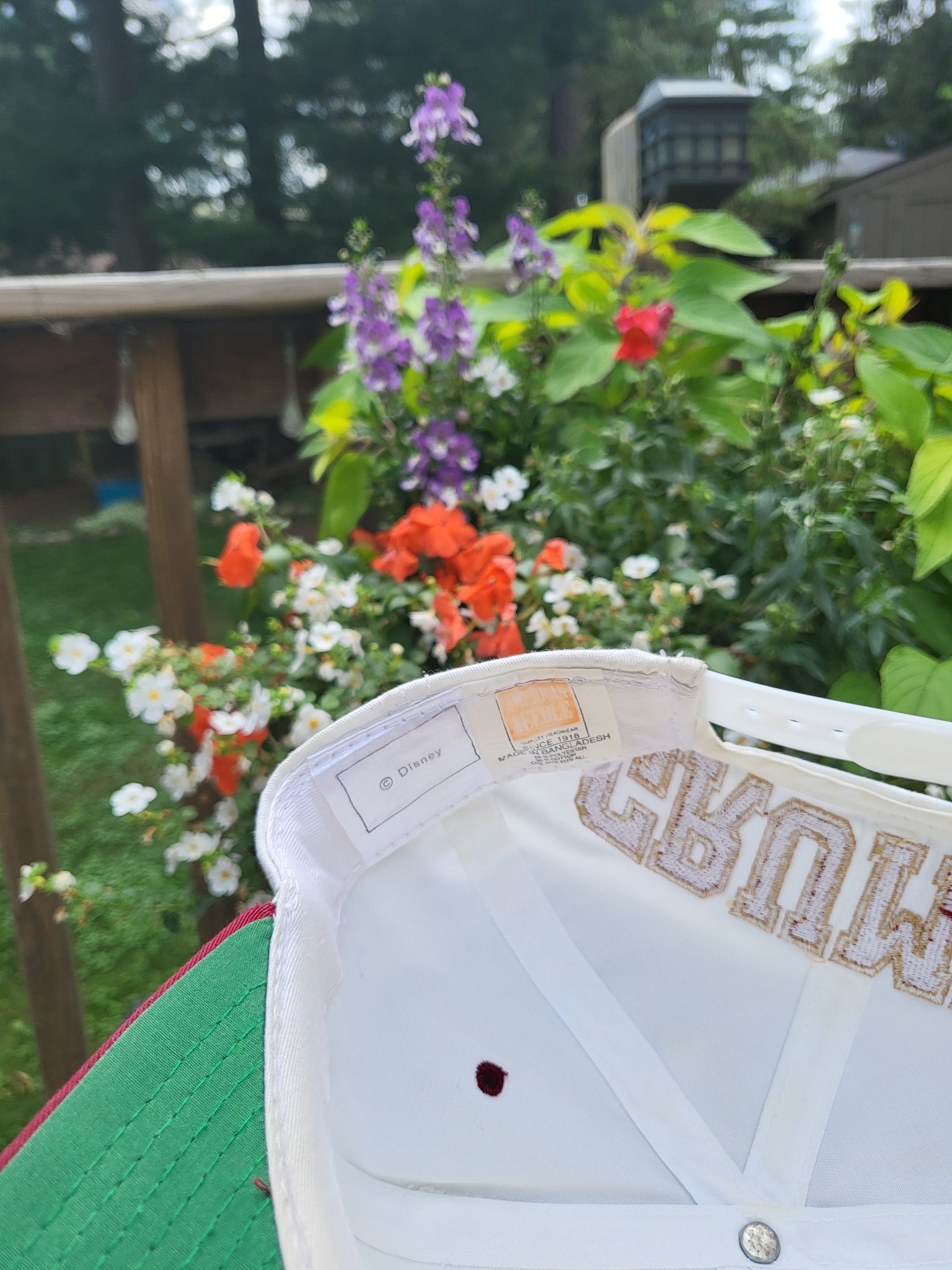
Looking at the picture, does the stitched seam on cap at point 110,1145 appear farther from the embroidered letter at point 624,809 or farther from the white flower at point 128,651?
the white flower at point 128,651

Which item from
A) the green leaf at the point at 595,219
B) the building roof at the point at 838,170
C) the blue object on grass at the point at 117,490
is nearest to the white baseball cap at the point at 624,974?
the green leaf at the point at 595,219

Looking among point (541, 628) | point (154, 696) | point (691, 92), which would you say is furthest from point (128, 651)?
point (691, 92)

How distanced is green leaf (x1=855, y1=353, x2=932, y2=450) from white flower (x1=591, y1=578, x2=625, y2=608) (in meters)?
0.32

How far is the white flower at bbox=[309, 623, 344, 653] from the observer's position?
0.79m

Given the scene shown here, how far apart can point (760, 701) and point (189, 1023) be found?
0.32m

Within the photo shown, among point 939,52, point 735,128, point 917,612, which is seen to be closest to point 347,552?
point 917,612

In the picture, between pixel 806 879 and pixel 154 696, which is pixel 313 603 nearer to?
pixel 154 696

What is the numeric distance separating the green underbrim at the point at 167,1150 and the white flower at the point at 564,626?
433mm

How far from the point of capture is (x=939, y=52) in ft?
6.61

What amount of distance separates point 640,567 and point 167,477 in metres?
0.63

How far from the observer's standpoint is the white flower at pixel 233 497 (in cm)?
93

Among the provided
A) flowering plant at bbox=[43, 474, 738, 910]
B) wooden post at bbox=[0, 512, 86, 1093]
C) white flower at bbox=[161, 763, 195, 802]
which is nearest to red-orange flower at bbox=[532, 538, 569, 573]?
flowering plant at bbox=[43, 474, 738, 910]

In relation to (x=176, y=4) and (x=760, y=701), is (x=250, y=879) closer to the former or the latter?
(x=760, y=701)

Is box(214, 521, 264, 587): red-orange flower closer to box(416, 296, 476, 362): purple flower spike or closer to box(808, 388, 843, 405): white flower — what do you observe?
box(416, 296, 476, 362): purple flower spike
